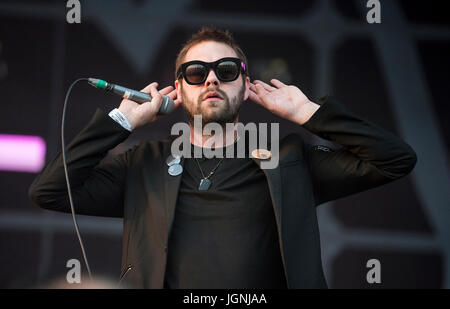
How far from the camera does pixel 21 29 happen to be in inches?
137

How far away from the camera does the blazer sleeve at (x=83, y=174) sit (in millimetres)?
1890

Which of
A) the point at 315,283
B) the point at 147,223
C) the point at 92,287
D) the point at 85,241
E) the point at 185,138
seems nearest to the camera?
the point at 92,287

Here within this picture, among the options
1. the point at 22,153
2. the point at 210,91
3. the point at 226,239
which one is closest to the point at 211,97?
the point at 210,91

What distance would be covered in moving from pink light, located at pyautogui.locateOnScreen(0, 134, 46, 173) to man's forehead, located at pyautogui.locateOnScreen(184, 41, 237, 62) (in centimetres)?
161

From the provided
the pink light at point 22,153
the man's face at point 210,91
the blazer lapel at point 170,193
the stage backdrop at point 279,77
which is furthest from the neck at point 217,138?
the pink light at point 22,153

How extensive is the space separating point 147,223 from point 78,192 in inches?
12.5

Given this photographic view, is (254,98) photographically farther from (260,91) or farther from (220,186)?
(220,186)

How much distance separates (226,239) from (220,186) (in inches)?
8.8

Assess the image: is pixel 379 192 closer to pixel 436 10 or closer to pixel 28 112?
pixel 436 10

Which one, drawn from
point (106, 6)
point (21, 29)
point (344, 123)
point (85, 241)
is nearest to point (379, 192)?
point (344, 123)

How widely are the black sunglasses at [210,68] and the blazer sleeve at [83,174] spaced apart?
37 centimetres

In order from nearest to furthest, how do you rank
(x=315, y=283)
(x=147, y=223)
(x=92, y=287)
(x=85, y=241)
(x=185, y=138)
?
(x=92, y=287) → (x=315, y=283) → (x=147, y=223) → (x=185, y=138) → (x=85, y=241)

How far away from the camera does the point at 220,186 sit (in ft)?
6.47

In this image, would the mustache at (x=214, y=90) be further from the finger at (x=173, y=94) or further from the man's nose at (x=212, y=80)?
the finger at (x=173, y=94)
